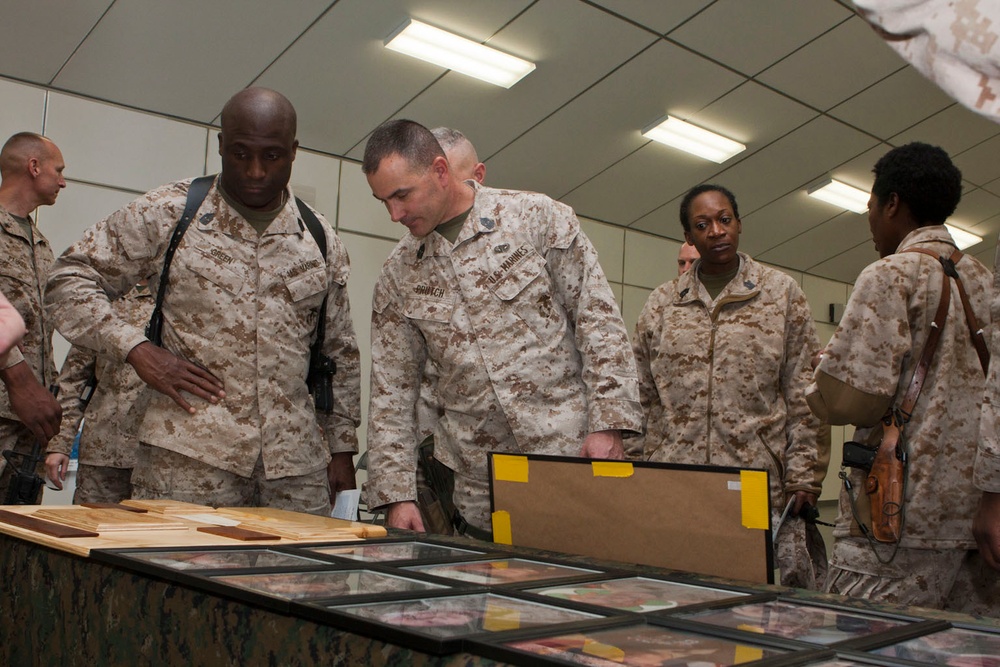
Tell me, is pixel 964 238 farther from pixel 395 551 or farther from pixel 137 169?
pixel 395 551

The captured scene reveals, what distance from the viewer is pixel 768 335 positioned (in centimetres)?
302

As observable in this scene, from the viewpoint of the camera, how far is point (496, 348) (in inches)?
87.7

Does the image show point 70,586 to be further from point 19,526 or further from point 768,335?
point 768,335

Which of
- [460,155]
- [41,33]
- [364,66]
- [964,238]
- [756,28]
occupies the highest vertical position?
[964,238]

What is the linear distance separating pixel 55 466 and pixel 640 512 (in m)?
2.54

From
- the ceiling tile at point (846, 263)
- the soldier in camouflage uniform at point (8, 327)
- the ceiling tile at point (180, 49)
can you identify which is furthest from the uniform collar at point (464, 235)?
the ceiling tile at point (846, 263)

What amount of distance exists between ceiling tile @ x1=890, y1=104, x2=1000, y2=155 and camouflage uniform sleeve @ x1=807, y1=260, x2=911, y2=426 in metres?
5.62

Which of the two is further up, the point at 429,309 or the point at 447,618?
the point at 429,309

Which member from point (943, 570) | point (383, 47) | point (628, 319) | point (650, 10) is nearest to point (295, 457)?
point (943, 570)

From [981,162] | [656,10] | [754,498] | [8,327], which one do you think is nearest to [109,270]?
[8,327]

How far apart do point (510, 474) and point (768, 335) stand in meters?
1.62

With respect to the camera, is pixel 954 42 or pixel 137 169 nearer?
pixel 954 42

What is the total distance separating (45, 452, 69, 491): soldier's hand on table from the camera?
10.7ft

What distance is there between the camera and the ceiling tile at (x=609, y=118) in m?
5.68
